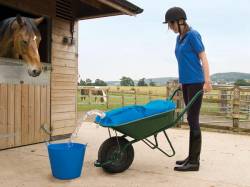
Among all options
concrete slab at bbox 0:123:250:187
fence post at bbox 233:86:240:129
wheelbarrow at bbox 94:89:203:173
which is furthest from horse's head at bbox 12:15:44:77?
fence post at bbox 233:86:240:129

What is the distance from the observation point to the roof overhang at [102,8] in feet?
17.3

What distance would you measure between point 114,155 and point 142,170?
454 mm

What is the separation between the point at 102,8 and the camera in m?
6.01

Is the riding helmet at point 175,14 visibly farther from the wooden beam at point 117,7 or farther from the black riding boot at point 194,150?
the wooden beam at point 117,7

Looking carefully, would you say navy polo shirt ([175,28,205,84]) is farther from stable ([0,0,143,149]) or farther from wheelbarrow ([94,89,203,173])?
stable ([0,0,143,149])

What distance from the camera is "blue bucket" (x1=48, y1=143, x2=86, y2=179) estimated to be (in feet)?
10.7

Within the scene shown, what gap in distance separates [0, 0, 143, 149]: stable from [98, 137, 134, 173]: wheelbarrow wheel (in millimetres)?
1711

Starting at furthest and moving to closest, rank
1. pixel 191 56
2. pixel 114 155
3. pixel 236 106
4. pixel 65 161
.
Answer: pixel 236 106, pixel 191 56, pixel 114 155, pixel 65 161

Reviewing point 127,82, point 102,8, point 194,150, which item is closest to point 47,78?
point 102,8

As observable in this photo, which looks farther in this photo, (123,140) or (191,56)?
(191,56)

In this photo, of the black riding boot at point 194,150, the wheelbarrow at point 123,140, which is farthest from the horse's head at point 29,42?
the black riding boot at point 194,150

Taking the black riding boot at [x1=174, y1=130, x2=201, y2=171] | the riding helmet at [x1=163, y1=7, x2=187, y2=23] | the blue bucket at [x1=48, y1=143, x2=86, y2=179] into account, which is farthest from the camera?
the black riding boot at [x1=174, y1=130, x2=201, y2=171]

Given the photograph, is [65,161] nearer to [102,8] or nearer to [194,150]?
[194,150]

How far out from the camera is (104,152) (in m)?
3.54
